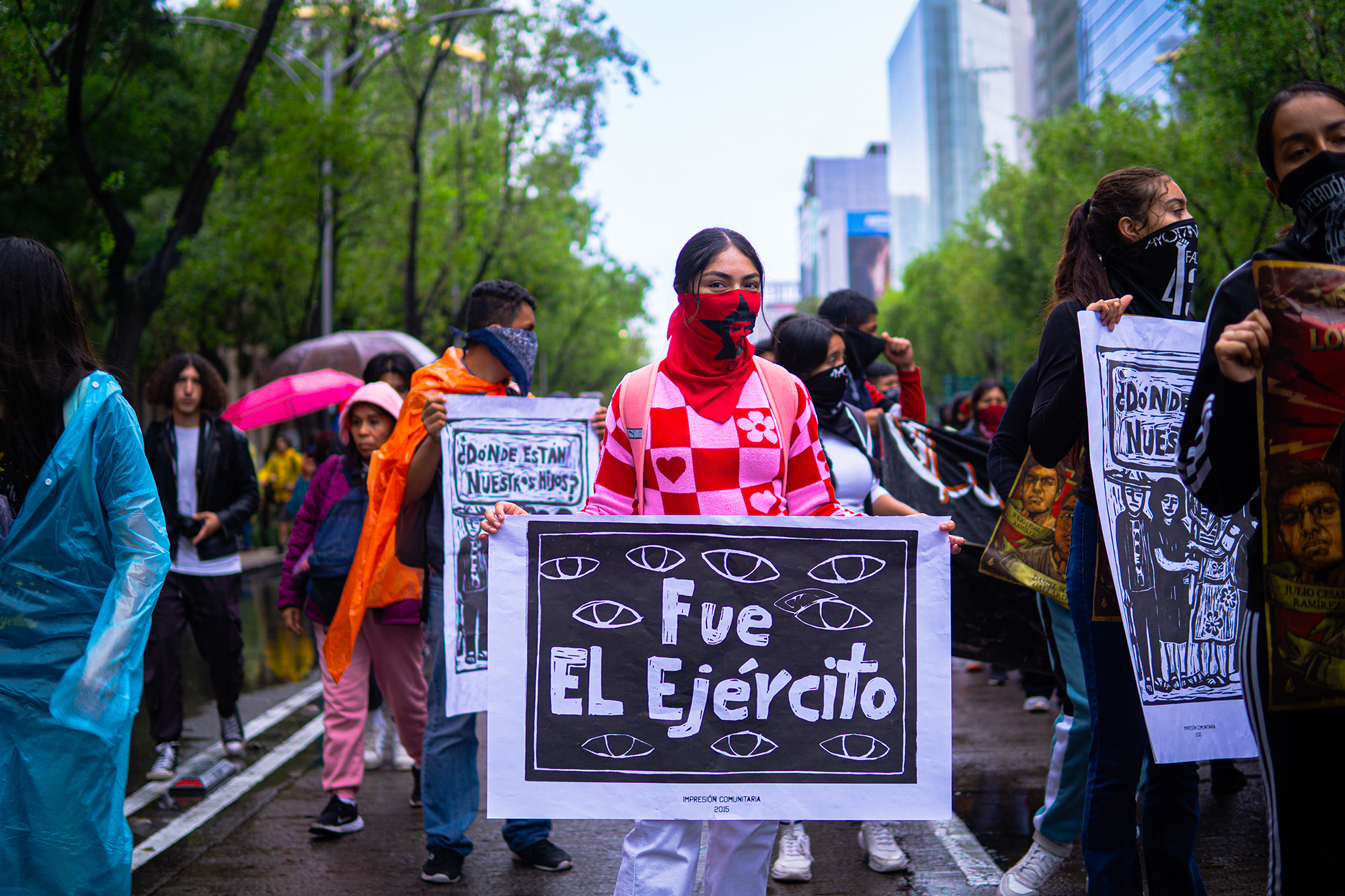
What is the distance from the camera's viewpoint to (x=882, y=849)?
14.7 ft

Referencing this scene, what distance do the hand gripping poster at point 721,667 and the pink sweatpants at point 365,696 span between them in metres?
2.32

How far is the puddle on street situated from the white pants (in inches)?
107

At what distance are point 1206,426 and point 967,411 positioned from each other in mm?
8957

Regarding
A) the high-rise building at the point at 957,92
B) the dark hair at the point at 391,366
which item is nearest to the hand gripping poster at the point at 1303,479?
the dark hair at the point at 391,366

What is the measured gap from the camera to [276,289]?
2192cm

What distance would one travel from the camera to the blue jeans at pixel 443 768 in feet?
14.2

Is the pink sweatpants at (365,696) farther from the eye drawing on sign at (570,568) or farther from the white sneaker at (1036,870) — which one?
the white sneaker at (1036,870)

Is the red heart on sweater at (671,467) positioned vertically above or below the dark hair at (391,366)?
below

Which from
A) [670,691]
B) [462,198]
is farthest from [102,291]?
[670,691]

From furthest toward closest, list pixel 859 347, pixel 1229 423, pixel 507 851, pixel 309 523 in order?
pixel 859 347
pixel 309 523
pixel 507 851
pixel 1229 423

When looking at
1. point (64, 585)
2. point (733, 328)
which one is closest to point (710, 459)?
point (733, 328)

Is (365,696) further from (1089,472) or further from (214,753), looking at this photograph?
(1089,472)

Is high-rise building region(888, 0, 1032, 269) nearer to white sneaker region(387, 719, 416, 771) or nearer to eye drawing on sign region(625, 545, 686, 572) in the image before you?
white sneaker region(387, 719, 416, 771)

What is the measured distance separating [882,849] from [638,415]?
2.38m
